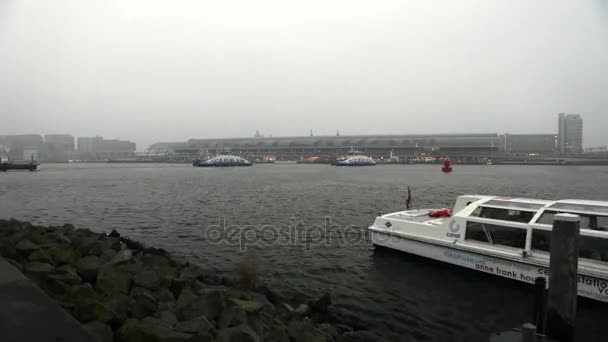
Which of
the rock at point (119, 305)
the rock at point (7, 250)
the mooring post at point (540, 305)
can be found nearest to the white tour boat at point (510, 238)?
the mooring post at point (540, 305)

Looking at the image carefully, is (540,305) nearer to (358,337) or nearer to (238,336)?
(358,337)

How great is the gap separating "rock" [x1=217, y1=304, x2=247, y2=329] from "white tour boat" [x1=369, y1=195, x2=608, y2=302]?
7.12 m

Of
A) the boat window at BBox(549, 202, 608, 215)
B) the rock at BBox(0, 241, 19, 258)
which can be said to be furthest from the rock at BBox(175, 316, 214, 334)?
the boat window at BBox(549, 202, 608, 215)

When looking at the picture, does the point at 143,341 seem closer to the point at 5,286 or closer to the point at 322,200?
the point at 5,286

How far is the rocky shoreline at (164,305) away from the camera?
15.8 feet

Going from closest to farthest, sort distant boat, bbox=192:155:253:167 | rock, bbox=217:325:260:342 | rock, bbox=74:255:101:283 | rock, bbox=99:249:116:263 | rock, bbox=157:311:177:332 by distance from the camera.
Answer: rock, bbox=217:325:260:342 → rock, bbox=157:311:177:332 → rock, bbox=74:255:101:283 → rock, bbox=99:249:116:263 → distant boat, bbox=192:155:253:167

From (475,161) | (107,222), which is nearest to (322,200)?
(107,222)

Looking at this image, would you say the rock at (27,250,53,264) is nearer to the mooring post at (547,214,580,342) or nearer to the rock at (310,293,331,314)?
the rock at (310,293,331,314)

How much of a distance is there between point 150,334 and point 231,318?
1.63 metres

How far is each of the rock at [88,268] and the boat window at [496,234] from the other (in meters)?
9.73

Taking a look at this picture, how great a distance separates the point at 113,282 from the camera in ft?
22.6

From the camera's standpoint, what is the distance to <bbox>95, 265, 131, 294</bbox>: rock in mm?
6746

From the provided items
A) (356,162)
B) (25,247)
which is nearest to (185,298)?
(25,247)

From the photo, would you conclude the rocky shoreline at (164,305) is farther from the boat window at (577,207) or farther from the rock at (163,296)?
the boat window at (577,207)
